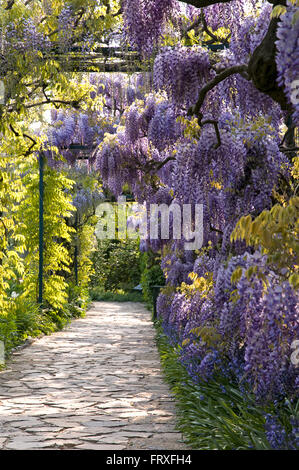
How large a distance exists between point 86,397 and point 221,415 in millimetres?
1668

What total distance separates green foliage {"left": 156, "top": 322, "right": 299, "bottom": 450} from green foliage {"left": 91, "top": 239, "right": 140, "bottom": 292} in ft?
47.4

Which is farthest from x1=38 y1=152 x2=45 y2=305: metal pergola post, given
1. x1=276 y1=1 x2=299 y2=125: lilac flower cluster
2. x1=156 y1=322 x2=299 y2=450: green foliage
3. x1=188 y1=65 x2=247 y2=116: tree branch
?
x1=276 y1=1 x2=299 y2=125: lilac flower cluster

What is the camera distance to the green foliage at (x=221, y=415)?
3.35 m

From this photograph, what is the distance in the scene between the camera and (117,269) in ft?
65.4

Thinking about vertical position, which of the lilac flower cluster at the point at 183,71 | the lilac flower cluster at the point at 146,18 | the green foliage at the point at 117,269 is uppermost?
the lilac flower cluster at the point at 146,18

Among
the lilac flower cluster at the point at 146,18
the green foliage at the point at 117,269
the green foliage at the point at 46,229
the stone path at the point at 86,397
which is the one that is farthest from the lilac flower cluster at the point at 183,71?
the green foliage at the point at 117,269

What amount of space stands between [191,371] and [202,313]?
47 cm

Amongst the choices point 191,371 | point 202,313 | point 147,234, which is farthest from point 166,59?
point 147,234

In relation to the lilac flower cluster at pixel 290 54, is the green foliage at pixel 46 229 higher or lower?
lower

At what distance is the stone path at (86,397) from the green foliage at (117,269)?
34.3ft

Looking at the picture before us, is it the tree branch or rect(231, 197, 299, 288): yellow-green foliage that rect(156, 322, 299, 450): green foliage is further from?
the tree branch

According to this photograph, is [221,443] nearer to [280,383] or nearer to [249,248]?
[280,383]

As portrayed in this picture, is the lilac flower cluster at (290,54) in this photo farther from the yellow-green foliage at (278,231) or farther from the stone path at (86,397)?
the stone path at (86,397)
